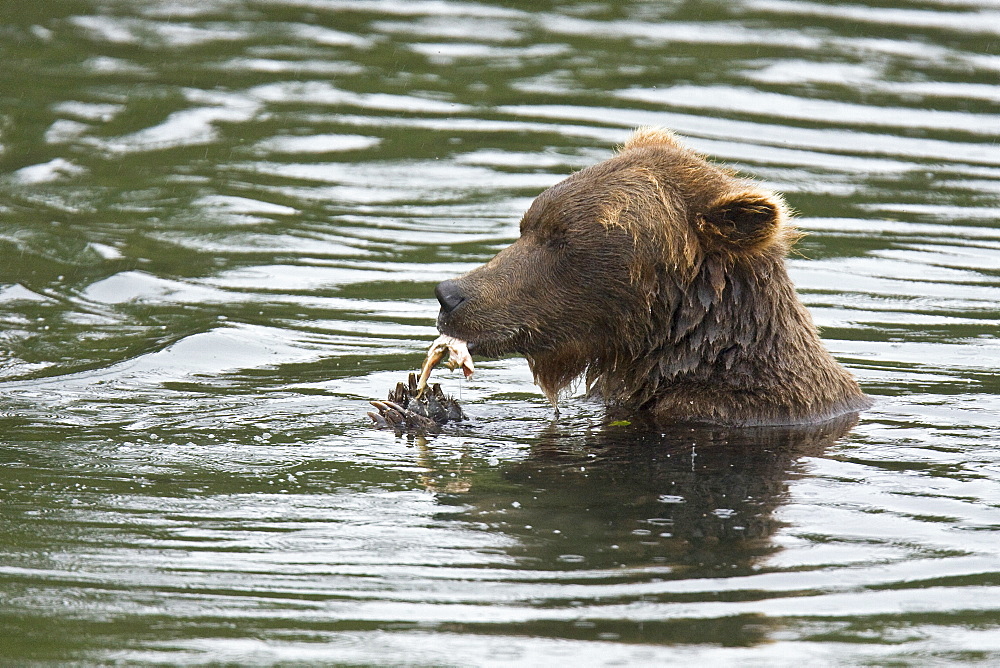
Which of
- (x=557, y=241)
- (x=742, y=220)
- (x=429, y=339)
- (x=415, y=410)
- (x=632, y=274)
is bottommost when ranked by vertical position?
(x=429, y=339)

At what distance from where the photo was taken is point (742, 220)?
8156mm

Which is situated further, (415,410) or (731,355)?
(415,410)

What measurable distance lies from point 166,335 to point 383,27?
10.2 metres

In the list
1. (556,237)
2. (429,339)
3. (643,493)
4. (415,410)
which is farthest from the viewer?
(429,339)

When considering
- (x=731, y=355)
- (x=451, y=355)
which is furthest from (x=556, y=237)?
(x=731, y=355)

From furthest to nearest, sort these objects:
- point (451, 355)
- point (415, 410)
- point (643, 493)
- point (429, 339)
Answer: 1. point (429, 339)
2. point (415, 410)
3. point (451, 355)
4. point (643, 493)

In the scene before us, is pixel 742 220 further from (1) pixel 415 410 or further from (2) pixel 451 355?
(1) pixel 415 410

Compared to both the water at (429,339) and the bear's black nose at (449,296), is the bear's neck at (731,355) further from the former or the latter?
the bear's black nose at (449,296)

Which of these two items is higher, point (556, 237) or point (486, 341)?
point (556, 237)

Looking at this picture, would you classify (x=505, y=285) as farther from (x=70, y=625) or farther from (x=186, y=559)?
(x=70, y=625)

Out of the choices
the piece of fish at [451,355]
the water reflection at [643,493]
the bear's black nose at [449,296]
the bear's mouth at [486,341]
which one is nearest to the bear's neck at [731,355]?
the water reflection at [643,493]

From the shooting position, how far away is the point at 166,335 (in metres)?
10.9

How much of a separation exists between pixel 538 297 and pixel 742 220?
1.12 m

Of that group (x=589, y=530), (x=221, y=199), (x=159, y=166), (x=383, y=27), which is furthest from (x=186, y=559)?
(x=383, y=27)
